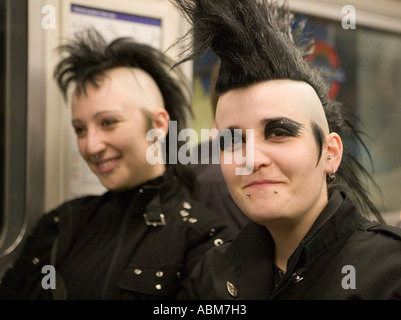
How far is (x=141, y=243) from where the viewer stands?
179cm

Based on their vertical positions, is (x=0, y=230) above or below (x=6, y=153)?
below

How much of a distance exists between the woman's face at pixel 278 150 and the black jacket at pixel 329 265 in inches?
3.1

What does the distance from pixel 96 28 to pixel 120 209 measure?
902 millimetres

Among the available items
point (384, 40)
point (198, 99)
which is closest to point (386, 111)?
point (384, 40)

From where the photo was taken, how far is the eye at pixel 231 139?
1.23 meters

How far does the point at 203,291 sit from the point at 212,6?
80 centimetres

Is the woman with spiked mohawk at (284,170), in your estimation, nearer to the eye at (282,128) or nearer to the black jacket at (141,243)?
the eye at (282,128)

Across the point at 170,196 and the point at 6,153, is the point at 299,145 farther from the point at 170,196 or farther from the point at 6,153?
the point at 6,153

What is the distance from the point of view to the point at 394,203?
315cm

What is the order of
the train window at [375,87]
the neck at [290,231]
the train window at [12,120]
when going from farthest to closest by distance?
the train window at [375,87]
the train window at [12,120]
the neck at [290,231]

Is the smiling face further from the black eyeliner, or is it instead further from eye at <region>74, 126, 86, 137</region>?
the black eyeliner

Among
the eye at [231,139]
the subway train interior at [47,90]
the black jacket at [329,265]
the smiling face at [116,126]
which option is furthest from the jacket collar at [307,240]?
the subway train interior at [47,90]

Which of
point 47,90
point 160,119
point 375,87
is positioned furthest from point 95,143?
point 375,87

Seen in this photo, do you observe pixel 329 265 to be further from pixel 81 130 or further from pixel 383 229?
pixel 81 130
